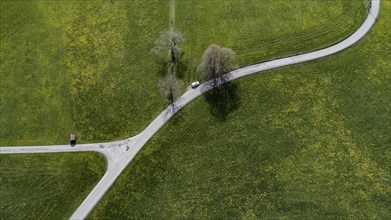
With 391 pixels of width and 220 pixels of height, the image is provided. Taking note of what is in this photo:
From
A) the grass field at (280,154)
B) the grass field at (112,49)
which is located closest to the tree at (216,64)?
the grass field at (112,49)

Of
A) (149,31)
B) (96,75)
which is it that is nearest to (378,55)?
(149,31)

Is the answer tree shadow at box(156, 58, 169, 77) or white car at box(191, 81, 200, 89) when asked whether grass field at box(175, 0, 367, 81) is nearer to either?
white car at box(191, 81, 200, 89)

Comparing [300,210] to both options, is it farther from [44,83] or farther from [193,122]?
[44,83]

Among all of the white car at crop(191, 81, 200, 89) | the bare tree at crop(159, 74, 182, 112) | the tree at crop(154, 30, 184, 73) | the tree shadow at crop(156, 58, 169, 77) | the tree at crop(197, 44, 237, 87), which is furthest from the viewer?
the tree shadow at crop(156, 58, 169, 77)

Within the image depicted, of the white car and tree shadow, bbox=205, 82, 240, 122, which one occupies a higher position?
the white car

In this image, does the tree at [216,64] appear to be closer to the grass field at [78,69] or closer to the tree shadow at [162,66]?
the tree shadow at [162,66]

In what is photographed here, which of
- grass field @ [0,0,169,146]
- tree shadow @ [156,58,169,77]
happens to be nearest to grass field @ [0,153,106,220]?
grass field @ [0,0,169,146]

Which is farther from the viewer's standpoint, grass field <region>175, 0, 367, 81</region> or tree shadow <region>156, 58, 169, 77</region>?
grass field <region>175, 0, 367, 81</region>
